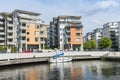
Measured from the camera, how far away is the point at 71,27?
148875 millimetres

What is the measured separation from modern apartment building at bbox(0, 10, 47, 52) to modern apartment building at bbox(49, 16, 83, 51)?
1819cm

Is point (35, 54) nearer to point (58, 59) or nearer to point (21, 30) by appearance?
point (58, 59)

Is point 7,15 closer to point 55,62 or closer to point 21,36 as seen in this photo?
point 21,36

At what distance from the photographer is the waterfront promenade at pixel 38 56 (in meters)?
85.7

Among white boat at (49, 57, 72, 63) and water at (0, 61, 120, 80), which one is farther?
white boat at (49, 57, 72, 63)

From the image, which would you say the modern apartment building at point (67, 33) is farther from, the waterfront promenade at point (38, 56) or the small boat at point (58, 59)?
the small boat at point (58, 59)

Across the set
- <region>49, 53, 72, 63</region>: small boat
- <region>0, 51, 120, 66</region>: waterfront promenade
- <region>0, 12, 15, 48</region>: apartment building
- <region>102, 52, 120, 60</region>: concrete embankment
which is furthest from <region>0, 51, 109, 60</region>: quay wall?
<region>0, 12, 15, 48</region>: apartment building

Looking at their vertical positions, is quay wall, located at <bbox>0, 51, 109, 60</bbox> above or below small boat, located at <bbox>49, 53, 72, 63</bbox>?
above

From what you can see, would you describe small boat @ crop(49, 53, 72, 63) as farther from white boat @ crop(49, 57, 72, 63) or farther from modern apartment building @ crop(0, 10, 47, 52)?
modern apartment building @ crop(0, 10, 47, 52)

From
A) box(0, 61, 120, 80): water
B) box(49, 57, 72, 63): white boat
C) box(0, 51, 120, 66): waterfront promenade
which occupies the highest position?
box(0, 51, 120, 66): waterfront promenade

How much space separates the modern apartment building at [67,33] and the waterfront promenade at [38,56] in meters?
32.2

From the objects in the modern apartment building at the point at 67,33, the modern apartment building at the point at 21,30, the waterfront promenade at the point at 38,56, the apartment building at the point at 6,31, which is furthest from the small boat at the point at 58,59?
the modern apartment building at the point at 67,33

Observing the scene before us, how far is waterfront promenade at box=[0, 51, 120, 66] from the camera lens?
8567cm

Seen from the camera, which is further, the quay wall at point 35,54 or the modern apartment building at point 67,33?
the modern apartment building at point 67,33
